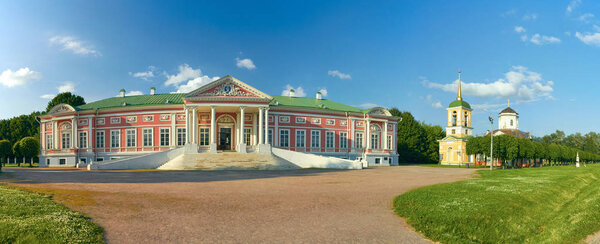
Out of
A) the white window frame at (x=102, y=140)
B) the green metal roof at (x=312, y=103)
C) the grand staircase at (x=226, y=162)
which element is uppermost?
the green metal roof at (x=312, y=103)

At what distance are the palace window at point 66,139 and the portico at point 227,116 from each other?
16262 millimetres

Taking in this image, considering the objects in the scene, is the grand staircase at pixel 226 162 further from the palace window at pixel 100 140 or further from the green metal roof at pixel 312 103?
the palace window at pixel 100 140

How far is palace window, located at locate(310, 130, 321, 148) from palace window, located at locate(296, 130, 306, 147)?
105 centimetres

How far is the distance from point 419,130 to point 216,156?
43.3 m

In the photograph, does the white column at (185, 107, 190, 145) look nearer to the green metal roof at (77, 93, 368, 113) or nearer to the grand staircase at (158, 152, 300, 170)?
the grand staircase at (158, 152, 300, 170)

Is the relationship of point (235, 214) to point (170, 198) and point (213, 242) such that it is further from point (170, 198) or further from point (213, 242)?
point (170, 198)

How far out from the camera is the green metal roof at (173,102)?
1647 inches

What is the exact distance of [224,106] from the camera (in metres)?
35.8

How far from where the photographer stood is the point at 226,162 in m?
31.2

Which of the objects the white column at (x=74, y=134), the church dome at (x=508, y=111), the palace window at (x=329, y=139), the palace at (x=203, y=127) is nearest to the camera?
the palace at (x=203, y=127)

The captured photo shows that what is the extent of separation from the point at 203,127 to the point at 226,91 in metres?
6.52

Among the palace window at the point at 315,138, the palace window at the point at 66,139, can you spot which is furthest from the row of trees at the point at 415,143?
the palace window at the point at 66,139

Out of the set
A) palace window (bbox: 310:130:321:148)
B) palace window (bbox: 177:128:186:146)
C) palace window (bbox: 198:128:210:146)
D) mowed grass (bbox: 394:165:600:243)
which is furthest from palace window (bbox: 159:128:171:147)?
mowed grass (bbox: 394:165:600:243)

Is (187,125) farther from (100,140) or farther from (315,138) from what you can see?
(315,138)
